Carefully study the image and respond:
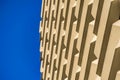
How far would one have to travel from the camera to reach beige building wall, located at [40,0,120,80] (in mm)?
1059

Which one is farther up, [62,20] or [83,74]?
[62,20]

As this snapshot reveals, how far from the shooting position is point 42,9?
327cm

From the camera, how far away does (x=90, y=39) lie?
131 centimetres

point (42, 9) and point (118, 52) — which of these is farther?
point (42, 9)

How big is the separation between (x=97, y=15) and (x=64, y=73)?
0.85 m

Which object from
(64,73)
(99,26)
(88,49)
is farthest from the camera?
(64,73)

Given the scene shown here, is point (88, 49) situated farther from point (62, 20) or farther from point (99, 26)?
point (62, 20)

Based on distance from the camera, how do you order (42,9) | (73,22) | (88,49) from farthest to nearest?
1. (42,9)
2. (73,22)
3. (88,49)

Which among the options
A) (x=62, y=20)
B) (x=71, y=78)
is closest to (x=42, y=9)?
(x=62, y=20)

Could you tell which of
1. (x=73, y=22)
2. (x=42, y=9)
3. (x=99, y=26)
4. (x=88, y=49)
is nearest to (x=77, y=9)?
(x=73, y=22)

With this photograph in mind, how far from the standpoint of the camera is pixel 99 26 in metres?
1.17

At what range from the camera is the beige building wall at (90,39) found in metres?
1.06

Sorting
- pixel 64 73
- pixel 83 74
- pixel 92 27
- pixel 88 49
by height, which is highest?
pixel 92 27

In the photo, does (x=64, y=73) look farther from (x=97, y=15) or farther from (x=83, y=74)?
(x=97, y=15)
